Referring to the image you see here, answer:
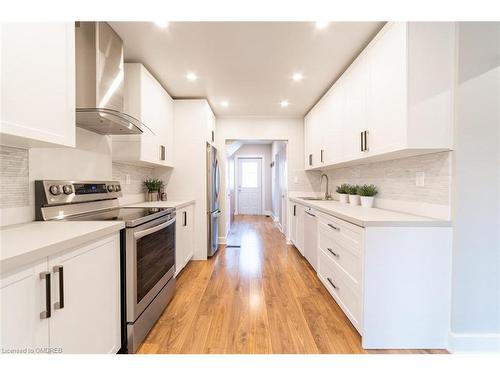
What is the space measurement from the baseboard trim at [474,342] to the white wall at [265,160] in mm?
6277

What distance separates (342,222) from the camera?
1810 mm

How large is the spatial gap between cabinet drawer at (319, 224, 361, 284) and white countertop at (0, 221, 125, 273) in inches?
63.0

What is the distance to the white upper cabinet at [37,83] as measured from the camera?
96 centimetres

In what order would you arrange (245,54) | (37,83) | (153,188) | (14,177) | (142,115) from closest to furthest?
1. (37,83)
2. (14,177)
3. (245,54)
4. (142,115)
5. (153,188)

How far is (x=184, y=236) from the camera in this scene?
9.26 ft

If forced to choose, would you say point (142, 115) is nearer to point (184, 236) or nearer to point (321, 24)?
point (184, 236)

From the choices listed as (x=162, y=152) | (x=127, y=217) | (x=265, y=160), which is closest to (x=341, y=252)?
(x=127, y=217)

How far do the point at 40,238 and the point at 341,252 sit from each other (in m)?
1.93

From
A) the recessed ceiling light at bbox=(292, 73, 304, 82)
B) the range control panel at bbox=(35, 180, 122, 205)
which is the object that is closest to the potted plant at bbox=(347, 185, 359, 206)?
the recessed ceiling light at bbox=(292, 73, 304, 82)

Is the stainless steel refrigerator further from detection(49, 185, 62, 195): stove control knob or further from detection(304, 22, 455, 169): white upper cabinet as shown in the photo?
detection(304, 22, 455, 169): white upper cabinet

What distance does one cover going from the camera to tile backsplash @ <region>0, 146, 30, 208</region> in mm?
1236

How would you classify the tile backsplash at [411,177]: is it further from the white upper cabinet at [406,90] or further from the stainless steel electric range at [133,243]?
the stainless steel electric range at [133,243]

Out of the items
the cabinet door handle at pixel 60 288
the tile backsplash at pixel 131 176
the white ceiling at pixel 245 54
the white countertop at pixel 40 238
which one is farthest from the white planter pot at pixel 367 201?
the tile backsplash at pixel 131 176
